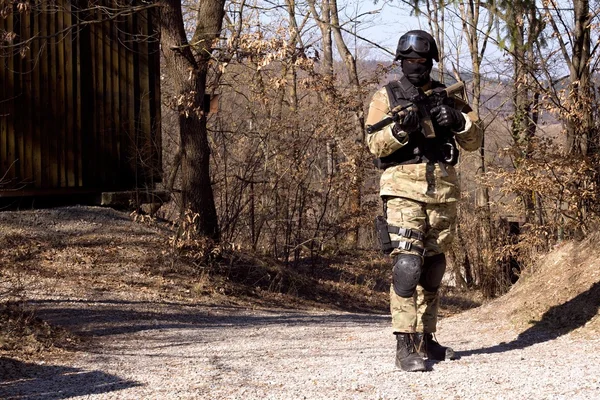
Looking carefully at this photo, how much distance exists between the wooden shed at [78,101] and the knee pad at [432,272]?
693 cm

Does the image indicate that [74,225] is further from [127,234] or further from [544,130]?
[544,130]

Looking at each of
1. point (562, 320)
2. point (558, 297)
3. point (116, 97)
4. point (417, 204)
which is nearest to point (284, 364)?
point (417, 204)

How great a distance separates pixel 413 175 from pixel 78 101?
8.27 meters

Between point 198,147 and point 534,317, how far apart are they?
551cm

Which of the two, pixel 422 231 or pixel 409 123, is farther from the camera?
pixel 422 231

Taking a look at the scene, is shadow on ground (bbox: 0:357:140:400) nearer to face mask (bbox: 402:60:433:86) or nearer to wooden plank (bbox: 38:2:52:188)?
face mask (bbox: 402:60:433:86)

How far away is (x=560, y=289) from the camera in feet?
24.3

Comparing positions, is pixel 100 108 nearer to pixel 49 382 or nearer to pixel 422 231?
pixel 49 382

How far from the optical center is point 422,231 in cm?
535

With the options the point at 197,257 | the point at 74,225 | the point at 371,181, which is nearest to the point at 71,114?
the point at 74,225

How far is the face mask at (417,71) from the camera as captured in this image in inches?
218

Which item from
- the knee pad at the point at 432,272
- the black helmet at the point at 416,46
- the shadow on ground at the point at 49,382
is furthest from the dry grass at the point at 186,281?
the black helmet at the point at 416,46

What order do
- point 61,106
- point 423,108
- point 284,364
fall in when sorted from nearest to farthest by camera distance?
point 423,108, point 284,364, point 61,106

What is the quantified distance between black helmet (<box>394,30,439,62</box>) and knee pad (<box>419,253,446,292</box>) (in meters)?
1.35
